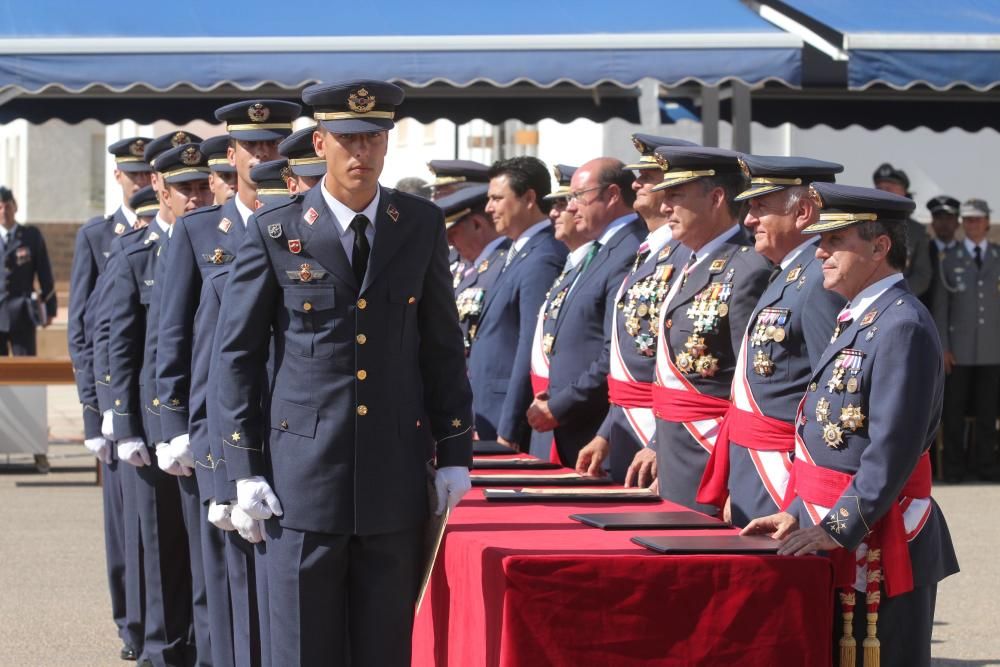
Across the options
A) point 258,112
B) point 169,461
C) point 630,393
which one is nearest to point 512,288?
point 630,393

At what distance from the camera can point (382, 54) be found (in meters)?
9.37

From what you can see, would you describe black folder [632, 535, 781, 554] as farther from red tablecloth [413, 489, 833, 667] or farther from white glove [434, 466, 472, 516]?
white glove [434, 466, 472, 516]

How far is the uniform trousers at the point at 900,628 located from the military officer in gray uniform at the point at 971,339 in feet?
25.3

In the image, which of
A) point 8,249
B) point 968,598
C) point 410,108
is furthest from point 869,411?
point 8,249

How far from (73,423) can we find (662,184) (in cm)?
1057

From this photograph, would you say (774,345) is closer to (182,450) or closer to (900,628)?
(900,628)

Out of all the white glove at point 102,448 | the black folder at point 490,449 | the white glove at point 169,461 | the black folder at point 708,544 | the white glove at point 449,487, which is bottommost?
the white glove at point 102,448

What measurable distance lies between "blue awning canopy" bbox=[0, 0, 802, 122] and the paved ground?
93.9 inches

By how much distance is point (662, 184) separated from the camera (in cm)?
555

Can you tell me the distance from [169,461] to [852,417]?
226cm

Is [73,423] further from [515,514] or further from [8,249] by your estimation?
[515,514]

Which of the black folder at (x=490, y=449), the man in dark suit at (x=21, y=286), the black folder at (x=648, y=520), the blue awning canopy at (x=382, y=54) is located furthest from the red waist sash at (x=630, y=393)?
the man in dark suit at (x=21, y=286)

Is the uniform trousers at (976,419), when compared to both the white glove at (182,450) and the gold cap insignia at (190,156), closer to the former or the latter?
the gold cap insignia at (190,156)

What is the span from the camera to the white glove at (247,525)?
4.06m
